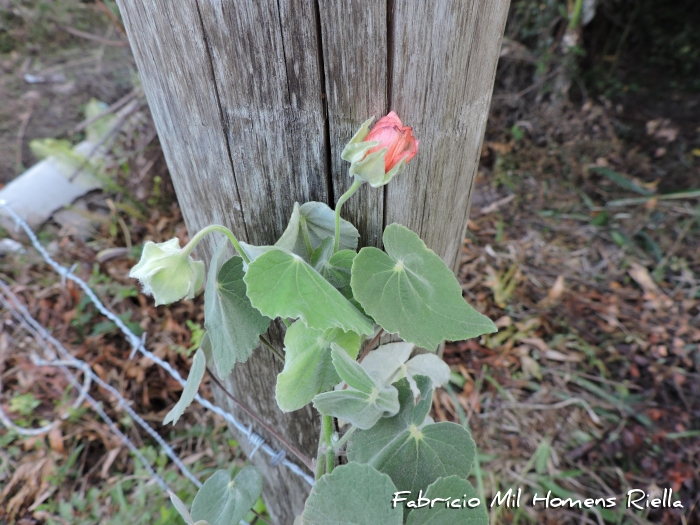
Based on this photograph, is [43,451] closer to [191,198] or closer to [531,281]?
[191,198]

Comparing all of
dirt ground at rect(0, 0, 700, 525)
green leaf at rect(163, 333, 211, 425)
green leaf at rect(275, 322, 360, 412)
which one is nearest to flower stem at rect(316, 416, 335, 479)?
green leaf at rect(275, 322, 360, 412)

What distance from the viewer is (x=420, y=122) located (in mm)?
661

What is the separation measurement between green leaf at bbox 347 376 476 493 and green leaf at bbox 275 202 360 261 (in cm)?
27

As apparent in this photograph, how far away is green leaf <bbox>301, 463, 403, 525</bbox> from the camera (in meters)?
0.66

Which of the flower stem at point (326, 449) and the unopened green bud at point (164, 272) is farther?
the flower stem at point (326, 449)

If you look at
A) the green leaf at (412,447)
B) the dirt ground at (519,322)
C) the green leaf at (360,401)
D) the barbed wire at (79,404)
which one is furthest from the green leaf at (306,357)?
the barbed wire at (79,404)

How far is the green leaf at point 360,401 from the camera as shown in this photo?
669 millimetres

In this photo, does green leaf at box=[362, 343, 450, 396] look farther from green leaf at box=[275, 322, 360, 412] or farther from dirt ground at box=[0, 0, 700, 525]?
dirt ground at box=[0, 0, 700, 525]

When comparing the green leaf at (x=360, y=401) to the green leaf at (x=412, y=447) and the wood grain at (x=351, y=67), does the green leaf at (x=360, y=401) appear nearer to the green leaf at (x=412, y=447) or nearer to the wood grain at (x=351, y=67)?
the green leaf at (x=412, y=447)

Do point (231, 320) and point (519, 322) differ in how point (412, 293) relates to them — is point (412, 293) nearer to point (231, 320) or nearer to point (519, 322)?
point (231, 320)

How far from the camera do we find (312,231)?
2.49 feet

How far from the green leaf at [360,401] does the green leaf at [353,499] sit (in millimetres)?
76

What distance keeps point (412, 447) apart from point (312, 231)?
15.6 inches

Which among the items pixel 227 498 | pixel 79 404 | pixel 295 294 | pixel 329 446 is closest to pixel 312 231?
pixel 295 294
